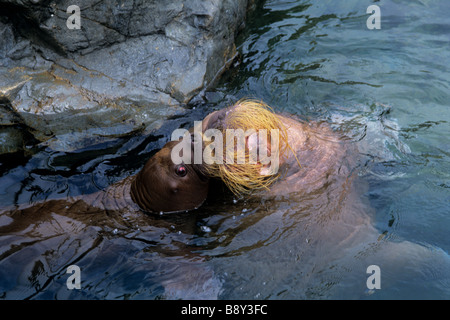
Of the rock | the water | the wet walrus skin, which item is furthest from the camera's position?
the rock

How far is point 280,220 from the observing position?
4.26m

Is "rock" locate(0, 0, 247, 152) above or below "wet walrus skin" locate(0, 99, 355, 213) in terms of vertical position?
above

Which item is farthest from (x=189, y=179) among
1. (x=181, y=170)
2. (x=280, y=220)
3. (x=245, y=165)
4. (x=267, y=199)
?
(x=280, y=220)

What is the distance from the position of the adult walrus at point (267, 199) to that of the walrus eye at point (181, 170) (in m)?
0.01

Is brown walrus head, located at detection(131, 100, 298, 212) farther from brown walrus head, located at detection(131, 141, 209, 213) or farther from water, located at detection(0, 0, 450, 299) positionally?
water, located at detection(0, 0, 450, 299)

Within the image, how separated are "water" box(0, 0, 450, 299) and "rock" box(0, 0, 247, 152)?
29 centimetres

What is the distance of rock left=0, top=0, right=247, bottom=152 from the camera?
5.15 metres

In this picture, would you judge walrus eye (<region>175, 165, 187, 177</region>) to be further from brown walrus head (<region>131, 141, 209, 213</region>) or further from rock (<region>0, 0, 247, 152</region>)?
rock (<region>0, 0, 247, 152</region>)

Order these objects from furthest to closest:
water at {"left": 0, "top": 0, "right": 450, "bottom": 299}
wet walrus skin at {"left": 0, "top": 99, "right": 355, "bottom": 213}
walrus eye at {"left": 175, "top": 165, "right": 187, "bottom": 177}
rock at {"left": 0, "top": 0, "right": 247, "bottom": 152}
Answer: rock at {"left": 0, "top": 0, "right": 247, "bottom": 152} < wet walrus skin at {"left": 0, "top": 99, "right": 355, "bottom": 213} < walrus eye at {"left": 175, "top": 165, "right": 187, "bottom": 177} < water at {"left": 0, "top": 0, "right": 450, "bottom": 299}

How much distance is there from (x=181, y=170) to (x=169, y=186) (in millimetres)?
227

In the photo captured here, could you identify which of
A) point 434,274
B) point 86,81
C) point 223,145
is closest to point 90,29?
point 86,81

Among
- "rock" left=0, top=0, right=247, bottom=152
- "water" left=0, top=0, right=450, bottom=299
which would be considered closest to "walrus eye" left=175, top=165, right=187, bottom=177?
"water" left=0, top=0, right=450, bottom=299

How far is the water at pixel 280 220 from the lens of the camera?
3824 mm

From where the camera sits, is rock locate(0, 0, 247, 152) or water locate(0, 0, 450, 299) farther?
rock locate(0, 0, 247, 152)
